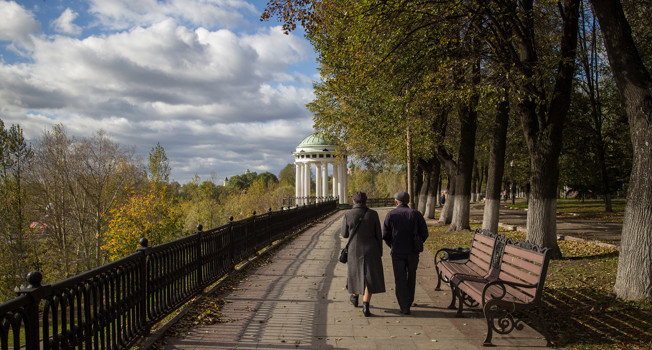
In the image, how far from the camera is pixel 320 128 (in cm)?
2573

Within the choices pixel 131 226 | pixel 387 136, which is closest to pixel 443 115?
pixel 387 136

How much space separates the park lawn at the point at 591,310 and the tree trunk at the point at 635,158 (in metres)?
0.34

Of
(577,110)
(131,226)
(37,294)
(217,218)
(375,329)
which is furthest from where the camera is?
(217,218)

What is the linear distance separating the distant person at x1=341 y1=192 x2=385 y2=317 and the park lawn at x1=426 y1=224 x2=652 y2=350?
2.19 m

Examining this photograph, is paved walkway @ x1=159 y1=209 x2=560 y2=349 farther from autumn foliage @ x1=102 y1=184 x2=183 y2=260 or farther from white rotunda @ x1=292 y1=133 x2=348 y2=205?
white rotunda @ x1=292 y1=133 x2=348 y2=205

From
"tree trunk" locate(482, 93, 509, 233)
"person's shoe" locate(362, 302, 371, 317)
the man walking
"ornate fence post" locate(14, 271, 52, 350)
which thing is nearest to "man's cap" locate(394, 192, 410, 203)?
the man walking

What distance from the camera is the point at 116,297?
4430 millimetres

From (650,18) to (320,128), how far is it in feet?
50.6

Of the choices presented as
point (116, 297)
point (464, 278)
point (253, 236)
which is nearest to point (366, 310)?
point (464, 278)

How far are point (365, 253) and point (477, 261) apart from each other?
6.21 ft

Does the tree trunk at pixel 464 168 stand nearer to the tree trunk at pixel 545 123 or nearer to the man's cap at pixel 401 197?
the tree trunk at pixel 545 123

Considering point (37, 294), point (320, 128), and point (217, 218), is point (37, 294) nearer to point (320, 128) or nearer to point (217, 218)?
point (320, 128)

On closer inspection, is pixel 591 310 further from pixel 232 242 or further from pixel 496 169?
pixel 496 169

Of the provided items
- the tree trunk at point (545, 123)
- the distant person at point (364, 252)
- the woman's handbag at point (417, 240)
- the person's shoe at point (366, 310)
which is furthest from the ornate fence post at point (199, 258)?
the tree trunk at point (545, 123)
